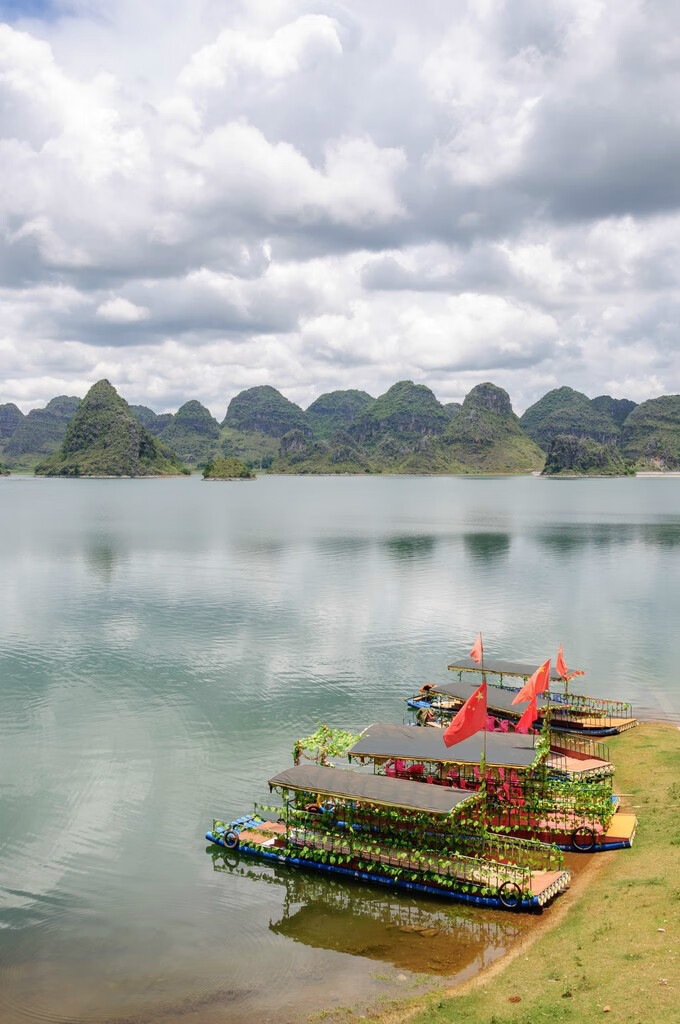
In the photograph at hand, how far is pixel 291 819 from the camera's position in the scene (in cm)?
3216

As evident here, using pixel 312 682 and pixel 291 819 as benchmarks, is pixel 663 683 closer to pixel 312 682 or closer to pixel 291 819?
pixel 312 682

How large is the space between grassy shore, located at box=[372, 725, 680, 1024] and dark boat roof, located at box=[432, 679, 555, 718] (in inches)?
644

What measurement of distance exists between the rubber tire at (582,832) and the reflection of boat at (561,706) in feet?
44.5

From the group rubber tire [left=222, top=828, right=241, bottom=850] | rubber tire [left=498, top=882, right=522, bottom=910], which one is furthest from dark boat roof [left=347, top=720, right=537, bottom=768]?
rubber tire [left=222, top=828, right=241, bottom=850]

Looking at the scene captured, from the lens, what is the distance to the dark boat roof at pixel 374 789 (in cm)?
2941

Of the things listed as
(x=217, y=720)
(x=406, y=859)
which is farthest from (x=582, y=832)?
(x=217, y=720)

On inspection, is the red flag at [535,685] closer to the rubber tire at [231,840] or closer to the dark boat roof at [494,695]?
the dark boat roof at [494,695]

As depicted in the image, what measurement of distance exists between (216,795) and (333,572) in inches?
2745

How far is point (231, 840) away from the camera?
31938mm

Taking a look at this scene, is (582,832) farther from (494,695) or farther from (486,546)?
(486,546)

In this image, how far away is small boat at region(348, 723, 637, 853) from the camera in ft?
103

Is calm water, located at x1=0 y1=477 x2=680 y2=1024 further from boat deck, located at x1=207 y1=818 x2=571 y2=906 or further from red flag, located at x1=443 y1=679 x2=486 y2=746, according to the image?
red flag, located at x1=443 y1=679 x2=486 y2=746

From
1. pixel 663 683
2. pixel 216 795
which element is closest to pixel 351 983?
pixel 216 795

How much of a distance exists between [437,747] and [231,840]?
10.5 meters
